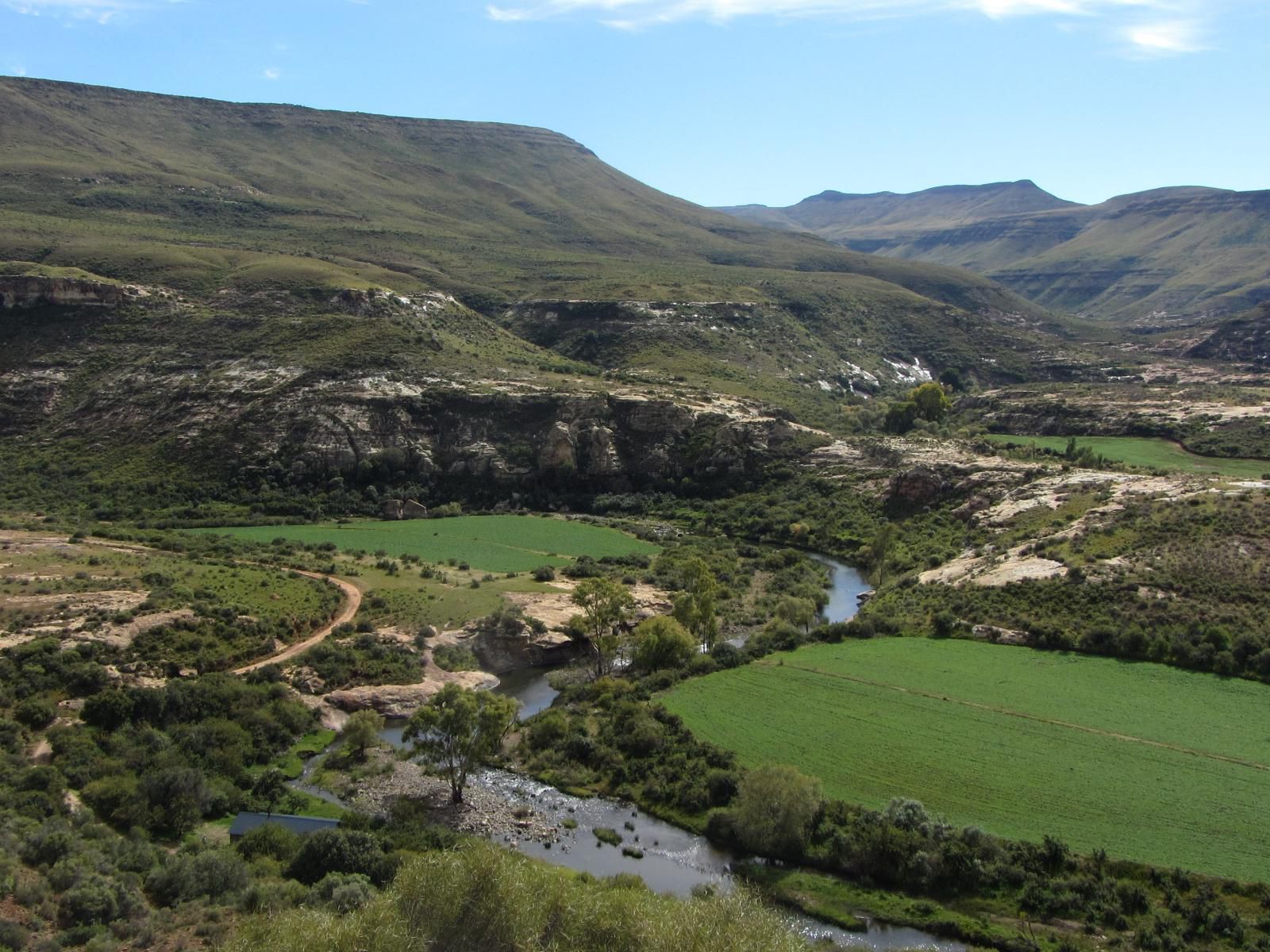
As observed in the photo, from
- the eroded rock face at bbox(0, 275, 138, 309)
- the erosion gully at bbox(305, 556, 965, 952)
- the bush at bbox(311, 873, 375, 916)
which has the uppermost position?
the eroded rock face at bbox(0, 275, 138, 309)

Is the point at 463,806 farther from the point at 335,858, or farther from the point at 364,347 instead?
the point at 364,347

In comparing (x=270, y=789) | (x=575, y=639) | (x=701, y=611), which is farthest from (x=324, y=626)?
(x=701, y=611)

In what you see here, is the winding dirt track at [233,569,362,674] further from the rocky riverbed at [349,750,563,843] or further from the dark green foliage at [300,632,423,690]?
the rocky riverbed at [349,750,563,843]

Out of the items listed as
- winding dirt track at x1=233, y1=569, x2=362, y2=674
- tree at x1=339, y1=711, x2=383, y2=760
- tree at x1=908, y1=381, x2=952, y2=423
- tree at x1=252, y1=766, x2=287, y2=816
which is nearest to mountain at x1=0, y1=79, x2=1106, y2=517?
tree at x1=908, y1=381, x2=952, y2=423

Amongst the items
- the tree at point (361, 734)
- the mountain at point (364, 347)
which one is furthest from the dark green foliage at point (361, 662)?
the mountain at point (364, 347)

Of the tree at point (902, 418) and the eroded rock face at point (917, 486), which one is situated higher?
Answer: the tree at point (902, 418)

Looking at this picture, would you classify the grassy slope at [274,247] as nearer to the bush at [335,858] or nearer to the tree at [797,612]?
the tree at [797,612]

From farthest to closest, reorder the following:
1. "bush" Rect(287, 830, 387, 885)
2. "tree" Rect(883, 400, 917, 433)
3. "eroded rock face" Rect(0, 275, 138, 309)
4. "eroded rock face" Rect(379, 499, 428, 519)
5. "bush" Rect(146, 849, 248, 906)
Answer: "tree" Rect(883, 400, 917, 433)
"eroded rock face" Rect(0, 275, 138, 309)
"eroded rock face" Rect(379, 499, 428, 519)
"bush" Rect(287, 830, 387, 885)
"bush" Rect(146, 849, 248, 906)
